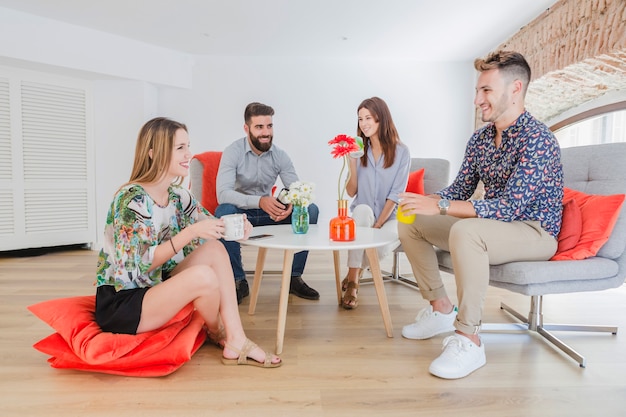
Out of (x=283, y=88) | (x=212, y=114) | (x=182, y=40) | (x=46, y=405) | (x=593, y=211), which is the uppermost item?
(x=182, y=40)

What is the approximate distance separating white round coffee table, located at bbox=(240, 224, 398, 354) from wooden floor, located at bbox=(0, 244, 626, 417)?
0.36 feet

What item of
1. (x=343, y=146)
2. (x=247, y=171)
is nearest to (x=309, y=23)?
(x=247, y=171)

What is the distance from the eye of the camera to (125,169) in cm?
452

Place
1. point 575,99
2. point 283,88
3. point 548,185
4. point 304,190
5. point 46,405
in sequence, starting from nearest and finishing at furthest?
1. point 46,405
2. point 548,185
3. point 304,190
4. point 575,99
5. point 283,88

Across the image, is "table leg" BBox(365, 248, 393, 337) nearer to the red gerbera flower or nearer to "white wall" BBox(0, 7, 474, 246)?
Answer: the red gerbera flower

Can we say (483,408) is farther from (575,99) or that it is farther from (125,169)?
(125,169)

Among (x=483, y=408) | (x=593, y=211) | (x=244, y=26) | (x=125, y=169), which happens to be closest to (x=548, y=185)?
(x=593, y=211)

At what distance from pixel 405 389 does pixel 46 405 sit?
1168 millimetres

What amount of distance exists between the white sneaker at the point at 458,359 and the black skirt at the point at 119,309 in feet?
3.61

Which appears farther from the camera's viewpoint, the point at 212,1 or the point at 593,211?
the point at 212,1

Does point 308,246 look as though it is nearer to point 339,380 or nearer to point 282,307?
point 282,307

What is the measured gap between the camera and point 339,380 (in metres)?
1.52

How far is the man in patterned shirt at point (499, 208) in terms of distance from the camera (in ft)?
5.16

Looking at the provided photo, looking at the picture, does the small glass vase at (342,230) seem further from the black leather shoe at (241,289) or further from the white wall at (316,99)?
the white wall at (316,99)
